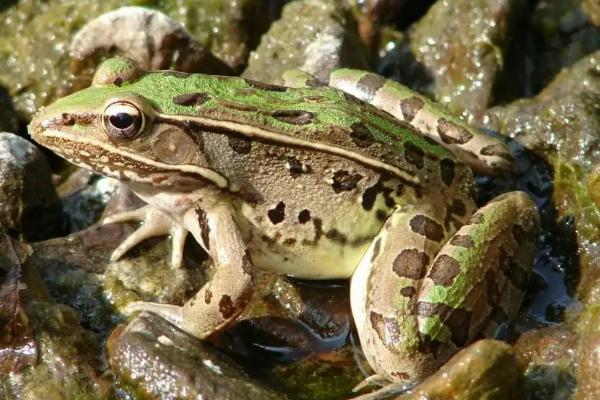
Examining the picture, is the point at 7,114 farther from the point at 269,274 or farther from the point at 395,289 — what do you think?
the point at 395,289

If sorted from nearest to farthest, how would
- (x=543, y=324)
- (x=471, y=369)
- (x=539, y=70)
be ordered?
(x=471, y=369) → (x=543, y=324) → (x=539, y=70)

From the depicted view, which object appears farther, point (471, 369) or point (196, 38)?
point (196, 38)

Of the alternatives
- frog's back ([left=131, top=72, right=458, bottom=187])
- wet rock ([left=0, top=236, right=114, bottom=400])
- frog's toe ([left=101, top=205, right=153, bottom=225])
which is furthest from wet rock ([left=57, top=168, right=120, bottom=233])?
frog's back ([left=131, top=72, right=458, bottom=187])

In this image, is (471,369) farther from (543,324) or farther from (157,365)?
(157,365)

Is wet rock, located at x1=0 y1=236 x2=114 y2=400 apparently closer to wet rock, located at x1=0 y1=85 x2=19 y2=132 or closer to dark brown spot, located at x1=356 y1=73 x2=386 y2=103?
wet rock, located at x1=0 y1=85 x2=19 y2=132

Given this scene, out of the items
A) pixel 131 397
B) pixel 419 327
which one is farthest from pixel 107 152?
pixel 419 327

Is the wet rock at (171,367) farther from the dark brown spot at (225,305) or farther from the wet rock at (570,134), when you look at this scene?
the wet rock at (570,134)

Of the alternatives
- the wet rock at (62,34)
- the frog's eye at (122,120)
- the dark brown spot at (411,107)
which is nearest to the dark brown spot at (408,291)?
the dark brown spot at (411,107)
